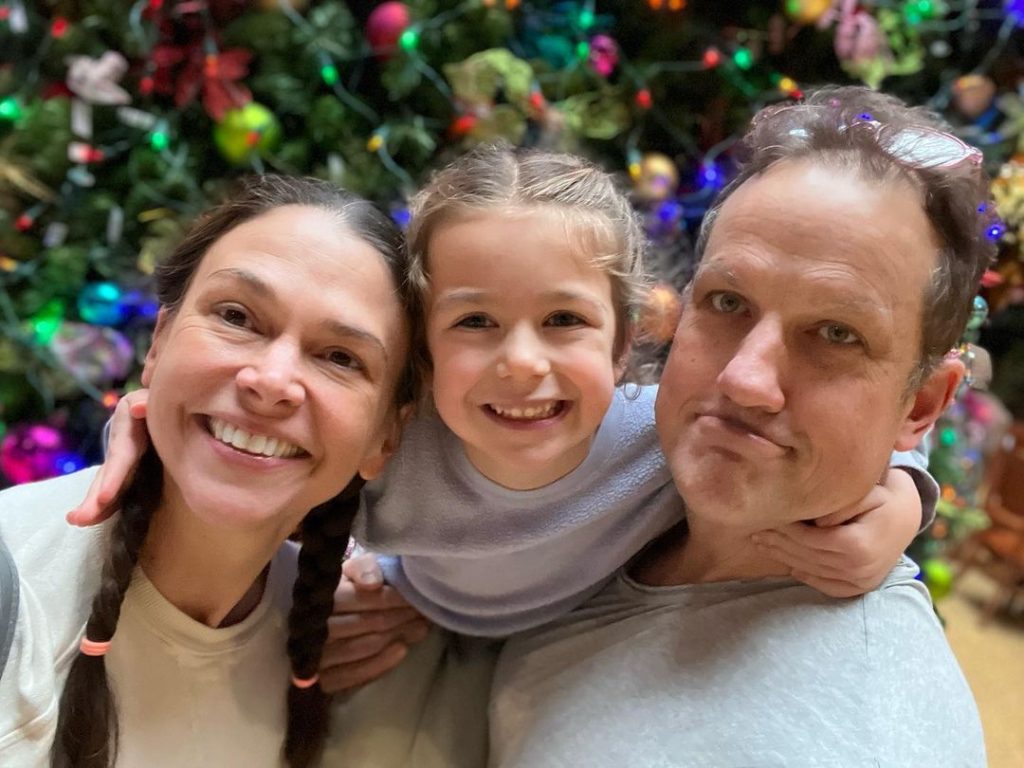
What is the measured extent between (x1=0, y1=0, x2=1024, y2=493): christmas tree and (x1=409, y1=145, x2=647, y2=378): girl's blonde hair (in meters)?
0.82

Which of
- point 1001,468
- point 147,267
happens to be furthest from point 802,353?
point 1001,468

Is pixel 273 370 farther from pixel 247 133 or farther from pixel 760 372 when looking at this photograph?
pixel 247 133

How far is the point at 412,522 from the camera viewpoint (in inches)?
51.2

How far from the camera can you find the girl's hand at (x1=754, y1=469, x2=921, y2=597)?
102cm

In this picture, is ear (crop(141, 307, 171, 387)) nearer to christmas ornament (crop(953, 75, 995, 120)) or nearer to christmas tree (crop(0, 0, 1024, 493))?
christmas tree (crop(0, 0, 1024, 493))

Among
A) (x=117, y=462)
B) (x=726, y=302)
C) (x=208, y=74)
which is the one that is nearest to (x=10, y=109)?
(x=208, y=74)

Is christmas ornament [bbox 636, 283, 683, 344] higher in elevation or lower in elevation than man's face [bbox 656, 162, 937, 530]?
lower

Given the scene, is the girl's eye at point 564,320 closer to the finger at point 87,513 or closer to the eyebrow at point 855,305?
the eyebrow at point 855,305

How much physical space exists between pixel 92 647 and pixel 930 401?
1085mm

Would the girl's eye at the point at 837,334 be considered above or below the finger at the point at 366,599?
above

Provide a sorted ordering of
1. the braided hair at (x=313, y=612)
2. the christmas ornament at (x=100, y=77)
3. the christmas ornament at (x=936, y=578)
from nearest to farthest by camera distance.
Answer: the braided hair at (x=313, y=612)
the christmas ornament at (x=100, y=77)
the christmas ornament at (x=936, y=578)

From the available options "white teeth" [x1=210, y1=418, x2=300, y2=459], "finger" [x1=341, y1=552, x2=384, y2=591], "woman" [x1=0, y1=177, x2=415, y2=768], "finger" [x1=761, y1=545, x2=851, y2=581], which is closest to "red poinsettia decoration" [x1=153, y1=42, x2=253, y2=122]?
"woman" [x1=0, y1=177, x2=415, y2=768]

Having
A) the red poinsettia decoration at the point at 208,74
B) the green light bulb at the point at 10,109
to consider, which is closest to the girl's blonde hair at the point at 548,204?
the red poinsettia decoration at the point at 208,74

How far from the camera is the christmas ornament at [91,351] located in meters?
2.11
